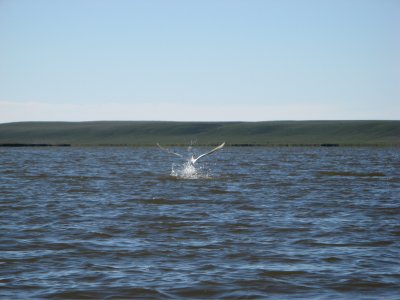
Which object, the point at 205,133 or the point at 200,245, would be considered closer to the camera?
the point at 200,245

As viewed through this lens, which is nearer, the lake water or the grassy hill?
the lake water

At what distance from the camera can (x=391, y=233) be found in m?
16.8

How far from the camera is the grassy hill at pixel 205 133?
160m

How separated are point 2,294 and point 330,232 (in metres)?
8.34

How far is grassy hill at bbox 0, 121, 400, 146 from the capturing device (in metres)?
160

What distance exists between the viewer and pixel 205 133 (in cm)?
17875

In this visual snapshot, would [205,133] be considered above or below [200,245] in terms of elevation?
above

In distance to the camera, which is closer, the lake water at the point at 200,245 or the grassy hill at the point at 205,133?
the lake water at the point at 200,245

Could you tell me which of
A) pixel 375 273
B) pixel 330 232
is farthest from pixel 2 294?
pixel 330 232

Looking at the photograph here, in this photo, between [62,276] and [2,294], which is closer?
[2,294]

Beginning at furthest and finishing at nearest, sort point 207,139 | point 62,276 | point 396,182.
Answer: point 207,139
point 396,182
point 62,276

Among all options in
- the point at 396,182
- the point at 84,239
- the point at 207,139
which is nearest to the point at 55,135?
the point at 207,139

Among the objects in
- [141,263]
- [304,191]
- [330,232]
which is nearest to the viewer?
[141,263]

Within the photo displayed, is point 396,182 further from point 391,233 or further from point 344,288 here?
point 344,288
